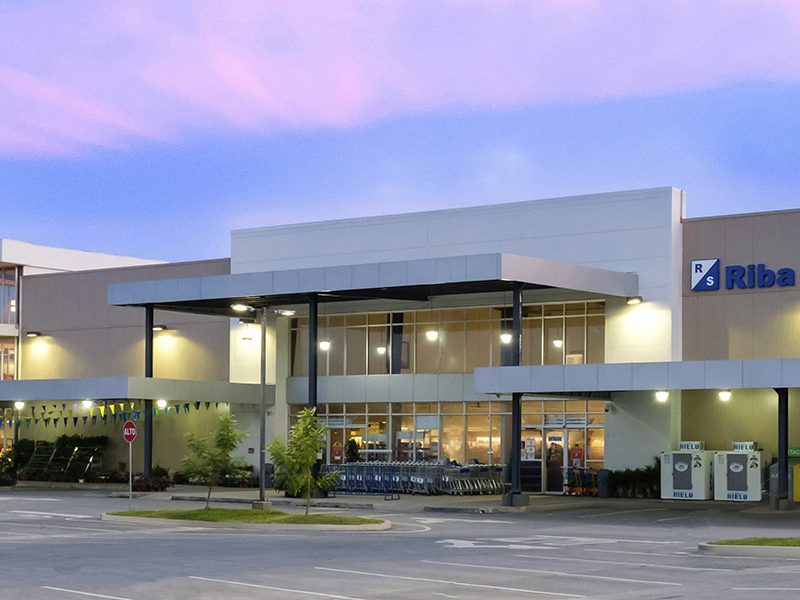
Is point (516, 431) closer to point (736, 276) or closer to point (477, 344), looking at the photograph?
point (477, 344)

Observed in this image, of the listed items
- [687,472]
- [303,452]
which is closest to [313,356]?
[303,452]

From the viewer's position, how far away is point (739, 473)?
3941 centimetres

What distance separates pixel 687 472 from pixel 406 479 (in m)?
8.94

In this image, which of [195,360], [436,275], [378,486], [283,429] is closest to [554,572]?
[436,275]

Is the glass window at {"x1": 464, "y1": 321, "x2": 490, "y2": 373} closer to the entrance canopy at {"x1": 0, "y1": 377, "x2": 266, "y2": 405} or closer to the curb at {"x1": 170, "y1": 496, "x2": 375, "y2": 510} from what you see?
the entrance canopy at {"x1": 0, "y1": 377, "x2": 266, "y2": 405}

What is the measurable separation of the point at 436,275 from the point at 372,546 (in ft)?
48.9

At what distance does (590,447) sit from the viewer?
43219 millimetres

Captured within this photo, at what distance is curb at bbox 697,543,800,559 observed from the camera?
23.0 metres

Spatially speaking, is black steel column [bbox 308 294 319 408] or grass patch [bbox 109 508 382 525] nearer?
grass patch [bbox 109 508 382 525]

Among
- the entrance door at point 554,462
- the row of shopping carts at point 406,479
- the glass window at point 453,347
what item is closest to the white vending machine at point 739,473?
the entrance door at point 554,462

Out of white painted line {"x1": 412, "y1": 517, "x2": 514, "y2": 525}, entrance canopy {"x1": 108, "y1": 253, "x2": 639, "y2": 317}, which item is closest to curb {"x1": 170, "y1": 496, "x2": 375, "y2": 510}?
white painted line {"x1": 412, "y1": 517, "x2": 514, "y2": 525}

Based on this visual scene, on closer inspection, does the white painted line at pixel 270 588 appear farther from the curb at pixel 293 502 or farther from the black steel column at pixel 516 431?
the black steel column at pixel 516 431

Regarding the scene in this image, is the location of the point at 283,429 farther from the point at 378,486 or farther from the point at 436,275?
the point at 436,275

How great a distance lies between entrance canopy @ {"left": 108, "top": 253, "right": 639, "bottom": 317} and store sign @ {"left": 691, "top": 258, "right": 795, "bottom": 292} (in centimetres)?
194
